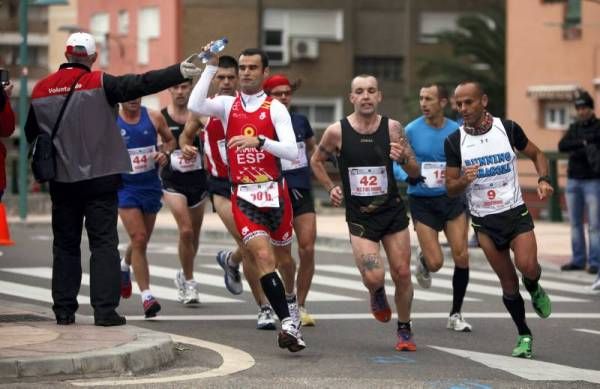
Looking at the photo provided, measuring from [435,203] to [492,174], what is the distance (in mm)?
2074

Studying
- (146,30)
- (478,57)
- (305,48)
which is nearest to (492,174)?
(478,57)

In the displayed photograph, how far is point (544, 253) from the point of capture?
23359 millimetres

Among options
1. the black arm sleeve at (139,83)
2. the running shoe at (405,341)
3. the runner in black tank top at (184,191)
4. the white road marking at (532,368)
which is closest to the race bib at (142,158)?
the runner in black tank top at (184,191)

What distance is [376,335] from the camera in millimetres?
13531

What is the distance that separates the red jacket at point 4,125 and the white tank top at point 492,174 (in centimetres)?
327

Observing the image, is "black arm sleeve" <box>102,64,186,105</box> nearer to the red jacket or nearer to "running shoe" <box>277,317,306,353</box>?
the red jacket

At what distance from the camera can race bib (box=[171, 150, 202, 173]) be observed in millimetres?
15547

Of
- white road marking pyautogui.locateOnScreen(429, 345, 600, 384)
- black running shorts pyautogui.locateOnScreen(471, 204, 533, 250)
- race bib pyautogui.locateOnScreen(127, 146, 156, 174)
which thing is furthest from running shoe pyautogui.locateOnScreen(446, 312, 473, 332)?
race bib pyautogui.locateOnScreen(127, 146, 156, 174)

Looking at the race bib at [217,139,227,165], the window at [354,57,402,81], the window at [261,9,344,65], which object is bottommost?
the race bib at [217,139,227,165]

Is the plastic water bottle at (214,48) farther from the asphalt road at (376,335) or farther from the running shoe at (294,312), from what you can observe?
the asphalt road at (376,335)

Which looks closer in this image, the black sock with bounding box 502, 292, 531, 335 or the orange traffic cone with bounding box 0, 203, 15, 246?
the orange traffic cone with bounding box 0, 203, 15, 246

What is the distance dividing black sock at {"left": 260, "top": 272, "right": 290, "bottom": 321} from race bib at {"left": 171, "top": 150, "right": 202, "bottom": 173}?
142 inches

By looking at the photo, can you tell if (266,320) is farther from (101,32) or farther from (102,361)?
(101,32)

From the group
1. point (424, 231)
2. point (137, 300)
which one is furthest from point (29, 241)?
point (424, 231)
